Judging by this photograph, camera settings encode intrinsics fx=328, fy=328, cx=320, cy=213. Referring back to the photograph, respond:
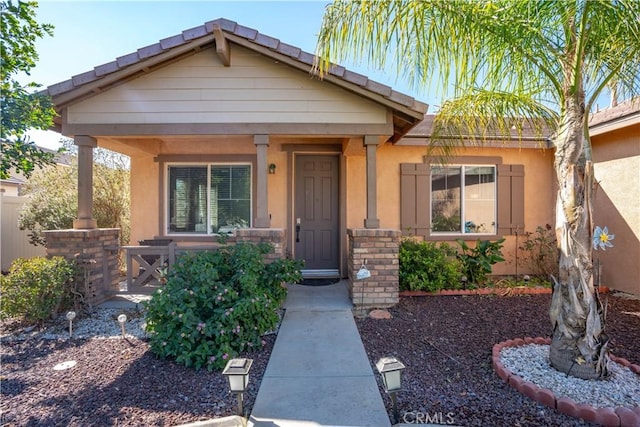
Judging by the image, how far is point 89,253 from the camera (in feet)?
16.4

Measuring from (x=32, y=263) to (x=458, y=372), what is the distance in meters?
5.54

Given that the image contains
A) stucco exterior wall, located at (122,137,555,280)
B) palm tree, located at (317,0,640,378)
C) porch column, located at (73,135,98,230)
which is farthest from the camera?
stucco exterior wall, located at (122,137,555,280)

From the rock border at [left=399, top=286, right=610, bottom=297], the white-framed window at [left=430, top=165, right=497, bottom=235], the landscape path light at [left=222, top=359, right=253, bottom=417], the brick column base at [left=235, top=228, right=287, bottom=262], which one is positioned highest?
the white-framed window at [left=430, top=165, right=497, bottom=235]

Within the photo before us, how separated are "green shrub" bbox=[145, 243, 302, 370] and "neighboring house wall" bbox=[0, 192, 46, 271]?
690cm

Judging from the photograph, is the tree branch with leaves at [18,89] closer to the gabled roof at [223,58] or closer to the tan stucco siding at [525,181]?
the gabled roof at [223,58]

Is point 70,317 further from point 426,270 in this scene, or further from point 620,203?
point 620,203

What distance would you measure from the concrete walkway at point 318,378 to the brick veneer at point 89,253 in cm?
302

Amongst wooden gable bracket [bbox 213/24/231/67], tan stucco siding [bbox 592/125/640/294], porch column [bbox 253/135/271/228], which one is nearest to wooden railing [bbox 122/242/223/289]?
porch column [bbox 253/135/271/228]

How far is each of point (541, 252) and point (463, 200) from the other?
6.09 ft

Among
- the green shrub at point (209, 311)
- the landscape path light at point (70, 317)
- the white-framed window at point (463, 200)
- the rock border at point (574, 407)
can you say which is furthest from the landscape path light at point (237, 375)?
the white-framed window at point (463, 200)

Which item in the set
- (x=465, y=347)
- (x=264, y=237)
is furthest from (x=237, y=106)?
(x=465, y=347)

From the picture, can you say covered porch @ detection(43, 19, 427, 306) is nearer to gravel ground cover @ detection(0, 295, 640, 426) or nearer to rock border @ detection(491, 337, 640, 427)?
gravel ground cover @ detection(0, 295, 640, 426)

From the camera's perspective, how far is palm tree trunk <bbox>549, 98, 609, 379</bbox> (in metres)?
2.88

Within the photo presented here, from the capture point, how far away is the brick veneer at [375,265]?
16.4 feet
